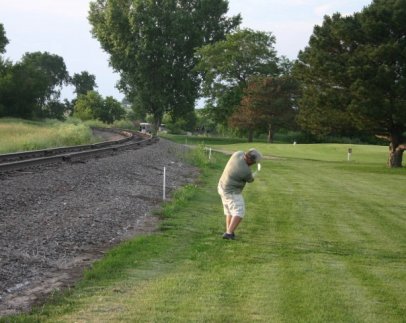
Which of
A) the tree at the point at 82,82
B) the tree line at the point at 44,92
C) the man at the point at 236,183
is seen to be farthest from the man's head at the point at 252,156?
the tree at the point at 82,82

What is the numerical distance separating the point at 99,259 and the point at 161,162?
Result: 1893 cm

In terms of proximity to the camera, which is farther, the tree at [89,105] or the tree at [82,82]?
the tree at [82,82]

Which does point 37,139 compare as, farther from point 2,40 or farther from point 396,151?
point 2,40

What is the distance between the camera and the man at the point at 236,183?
1035 centimetres

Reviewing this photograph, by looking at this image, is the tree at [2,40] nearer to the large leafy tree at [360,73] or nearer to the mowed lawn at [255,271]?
the large leafy tree at [360,73]

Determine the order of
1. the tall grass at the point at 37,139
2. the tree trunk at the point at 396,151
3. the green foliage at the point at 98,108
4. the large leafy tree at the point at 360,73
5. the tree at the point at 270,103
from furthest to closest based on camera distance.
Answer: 1. the green foliage at the point at 98,108
2. the tree at the point at 270,103
3. the tree trunk at the point at 396,151
4. the large leafy tree at the point at 360,73
5. the tall grass at the point at 37,139

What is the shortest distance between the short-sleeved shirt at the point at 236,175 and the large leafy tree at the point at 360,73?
2234 cm

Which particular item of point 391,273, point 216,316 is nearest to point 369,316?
point 216,316

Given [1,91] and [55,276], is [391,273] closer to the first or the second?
[55,276]

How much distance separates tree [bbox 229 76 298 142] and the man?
57.2 meters

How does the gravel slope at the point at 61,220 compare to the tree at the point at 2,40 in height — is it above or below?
below

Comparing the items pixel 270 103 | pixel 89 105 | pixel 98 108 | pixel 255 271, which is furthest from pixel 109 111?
pixel 255 271

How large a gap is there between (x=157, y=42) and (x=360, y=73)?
154 feet

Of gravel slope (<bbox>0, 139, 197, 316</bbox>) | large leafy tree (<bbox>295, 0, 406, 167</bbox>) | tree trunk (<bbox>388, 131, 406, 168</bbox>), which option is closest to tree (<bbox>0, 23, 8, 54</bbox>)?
large leafy tree (<bbox>295, 0, 406, 167</bbox>)
